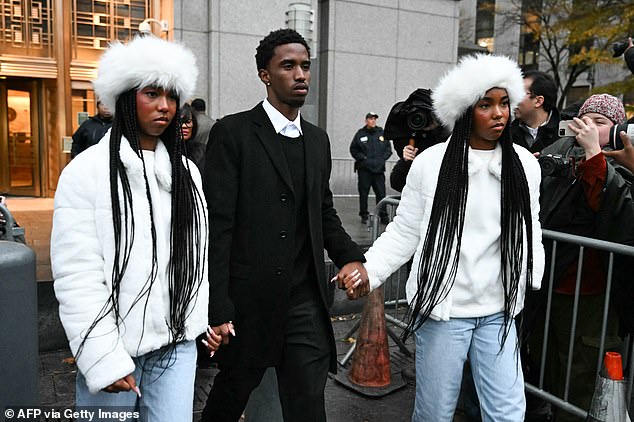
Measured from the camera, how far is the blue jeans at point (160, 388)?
95.3 inches

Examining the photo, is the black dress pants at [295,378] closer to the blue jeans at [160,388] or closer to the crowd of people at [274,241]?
the crowd of people at [274,241]

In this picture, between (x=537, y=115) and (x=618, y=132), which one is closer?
(x=618, y=132)

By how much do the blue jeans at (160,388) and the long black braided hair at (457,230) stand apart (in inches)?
45.5

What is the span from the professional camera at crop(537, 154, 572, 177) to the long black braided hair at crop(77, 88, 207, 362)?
2075 mm

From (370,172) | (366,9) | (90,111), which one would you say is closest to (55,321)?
(370,172)

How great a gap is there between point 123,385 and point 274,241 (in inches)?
39.7

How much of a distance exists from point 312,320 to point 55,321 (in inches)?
124

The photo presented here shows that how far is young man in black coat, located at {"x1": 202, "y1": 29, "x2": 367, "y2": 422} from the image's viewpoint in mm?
2984

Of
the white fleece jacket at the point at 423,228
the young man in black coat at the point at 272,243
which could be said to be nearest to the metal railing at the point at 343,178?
the white fleece jacket at the point at 423,228

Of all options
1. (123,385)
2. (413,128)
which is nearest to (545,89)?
(413,128)


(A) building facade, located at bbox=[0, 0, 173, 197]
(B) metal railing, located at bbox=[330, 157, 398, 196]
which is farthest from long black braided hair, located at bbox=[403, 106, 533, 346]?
(B) metal railing, located at bbox=[330, 157, 398, 196]

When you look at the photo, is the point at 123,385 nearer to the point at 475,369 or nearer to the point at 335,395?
the point at 475,369

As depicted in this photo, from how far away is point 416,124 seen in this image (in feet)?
13.7

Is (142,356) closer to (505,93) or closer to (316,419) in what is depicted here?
(316,419)
